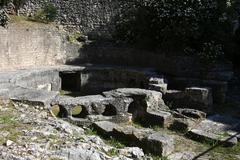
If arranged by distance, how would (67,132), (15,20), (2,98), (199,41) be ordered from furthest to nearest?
(15,20), (199,41), (2,98), (67,132)

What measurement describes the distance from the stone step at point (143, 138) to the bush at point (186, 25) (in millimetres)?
5547

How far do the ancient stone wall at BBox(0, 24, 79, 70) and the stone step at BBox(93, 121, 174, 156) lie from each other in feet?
17.1

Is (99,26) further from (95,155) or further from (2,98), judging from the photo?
(95,155)

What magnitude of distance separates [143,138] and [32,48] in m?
7.16

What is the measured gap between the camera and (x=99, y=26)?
1622cm

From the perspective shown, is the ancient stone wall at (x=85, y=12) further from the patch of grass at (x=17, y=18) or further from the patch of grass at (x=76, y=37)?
the patch of grass at (x=17, y=18)

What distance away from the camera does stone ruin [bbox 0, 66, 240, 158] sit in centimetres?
810

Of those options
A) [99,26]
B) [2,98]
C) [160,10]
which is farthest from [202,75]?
[2,98]

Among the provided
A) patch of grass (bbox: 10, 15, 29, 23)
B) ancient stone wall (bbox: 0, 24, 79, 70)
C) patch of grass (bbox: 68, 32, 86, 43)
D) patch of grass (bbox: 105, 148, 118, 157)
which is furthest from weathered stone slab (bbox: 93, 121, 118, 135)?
patch of grass (bbox: 10, 15, 29, 23)

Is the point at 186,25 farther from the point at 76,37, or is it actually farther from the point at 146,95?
the point at 76,37

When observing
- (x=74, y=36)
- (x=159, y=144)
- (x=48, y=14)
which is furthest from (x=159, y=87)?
(x=48, y=14)

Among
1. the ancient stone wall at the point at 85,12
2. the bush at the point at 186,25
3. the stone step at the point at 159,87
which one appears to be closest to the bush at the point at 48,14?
the ancient stone wall at the point at 85,12

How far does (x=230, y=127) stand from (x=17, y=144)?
5098 mm

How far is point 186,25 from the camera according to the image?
1345cm
